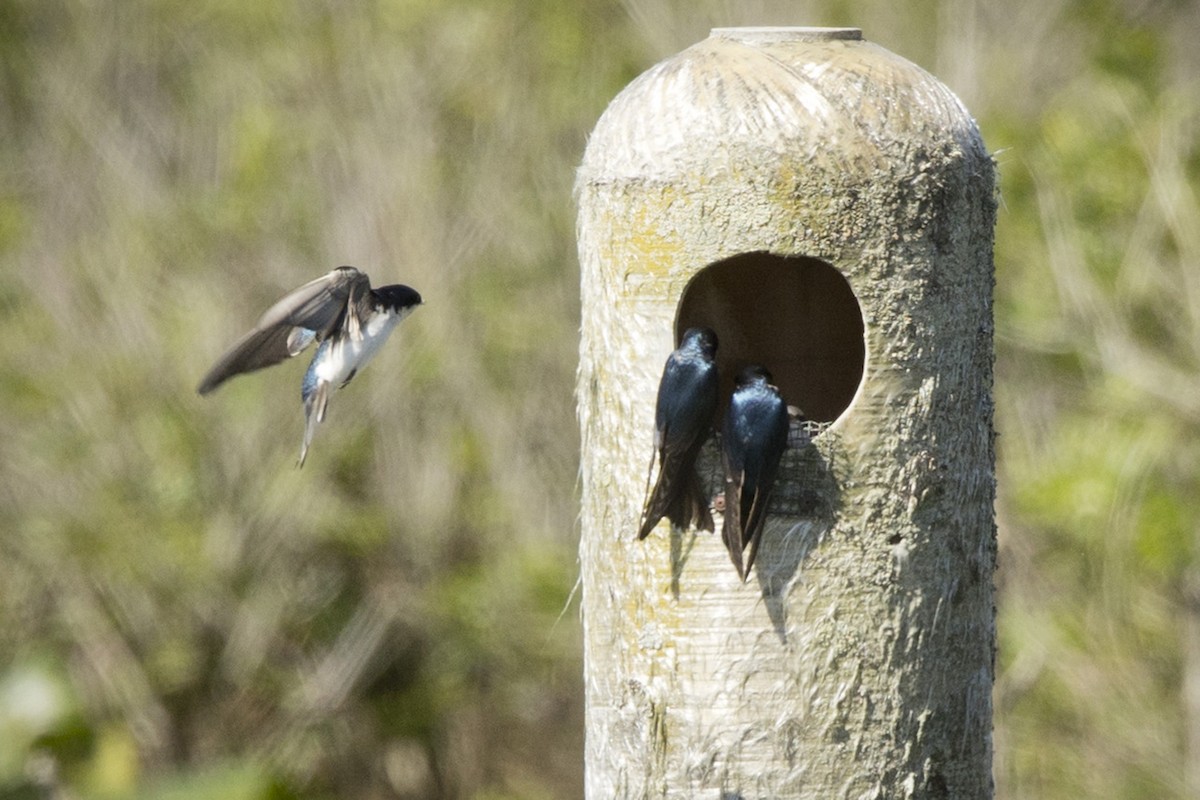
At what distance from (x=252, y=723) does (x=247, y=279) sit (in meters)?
2.18

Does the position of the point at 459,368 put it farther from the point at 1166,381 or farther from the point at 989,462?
the point at 989,462

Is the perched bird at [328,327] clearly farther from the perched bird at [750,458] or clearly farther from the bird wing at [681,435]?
the perched bird at [750,458]

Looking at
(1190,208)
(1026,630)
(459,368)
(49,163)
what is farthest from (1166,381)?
(49,163)

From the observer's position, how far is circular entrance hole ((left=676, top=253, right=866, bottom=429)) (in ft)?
10.4

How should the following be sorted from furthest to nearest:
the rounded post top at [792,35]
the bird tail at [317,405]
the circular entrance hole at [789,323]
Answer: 1. the bird tail at [317,405]
2. the circular entrance hole at [789,323]
3. the rounded post top at [792,35]

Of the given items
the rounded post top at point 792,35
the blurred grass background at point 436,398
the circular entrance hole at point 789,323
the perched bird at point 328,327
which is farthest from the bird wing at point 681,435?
the blurred grass background at point 436,398

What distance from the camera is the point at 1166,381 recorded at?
632 centimetres

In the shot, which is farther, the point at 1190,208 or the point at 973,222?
the point at 1190,208

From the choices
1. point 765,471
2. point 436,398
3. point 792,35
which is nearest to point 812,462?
point 765,471

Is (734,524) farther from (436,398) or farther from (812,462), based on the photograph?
(436,398)

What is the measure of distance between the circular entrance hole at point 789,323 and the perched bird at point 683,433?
2.25 ft

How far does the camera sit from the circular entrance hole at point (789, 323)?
10.4 feet

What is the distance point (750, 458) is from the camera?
92.9 inches

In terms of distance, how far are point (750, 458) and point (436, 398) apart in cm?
570
